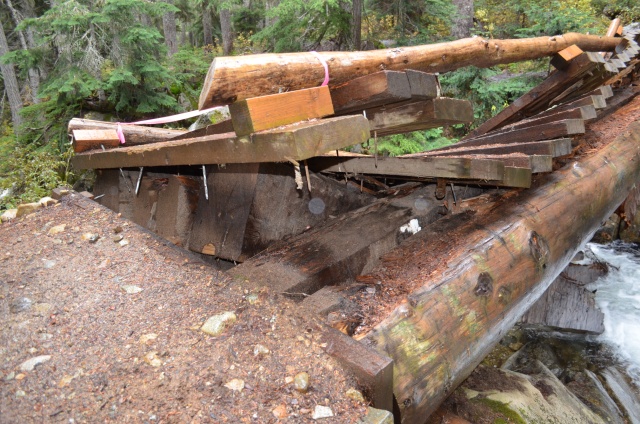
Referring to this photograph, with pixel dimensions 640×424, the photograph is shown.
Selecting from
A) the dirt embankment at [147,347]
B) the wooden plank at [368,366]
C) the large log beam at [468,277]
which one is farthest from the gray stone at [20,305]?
the large log beam at [468,277]

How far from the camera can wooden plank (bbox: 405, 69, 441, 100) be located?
86.9 inches

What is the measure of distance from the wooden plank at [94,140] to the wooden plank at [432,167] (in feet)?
8.22

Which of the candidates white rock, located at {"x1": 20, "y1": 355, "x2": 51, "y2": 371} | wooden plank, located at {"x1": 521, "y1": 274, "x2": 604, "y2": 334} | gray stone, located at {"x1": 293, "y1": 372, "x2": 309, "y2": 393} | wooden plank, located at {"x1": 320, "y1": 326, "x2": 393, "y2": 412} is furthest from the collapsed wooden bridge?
wooden plank, located at {"x1": 521, "y1": 274, "x2": 604, "y2": 334}

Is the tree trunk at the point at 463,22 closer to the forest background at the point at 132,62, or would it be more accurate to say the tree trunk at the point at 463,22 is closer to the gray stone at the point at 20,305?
the forest background at the point at 132,62

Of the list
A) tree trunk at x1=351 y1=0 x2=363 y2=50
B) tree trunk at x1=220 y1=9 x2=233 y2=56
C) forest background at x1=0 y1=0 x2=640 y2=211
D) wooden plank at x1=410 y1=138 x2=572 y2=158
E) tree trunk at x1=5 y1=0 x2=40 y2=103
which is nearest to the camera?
wooden plank at x1=410 y1=138 x2=572 y2=158

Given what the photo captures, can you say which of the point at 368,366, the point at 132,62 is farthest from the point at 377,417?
the point at 132,62

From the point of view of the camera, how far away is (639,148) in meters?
5.21

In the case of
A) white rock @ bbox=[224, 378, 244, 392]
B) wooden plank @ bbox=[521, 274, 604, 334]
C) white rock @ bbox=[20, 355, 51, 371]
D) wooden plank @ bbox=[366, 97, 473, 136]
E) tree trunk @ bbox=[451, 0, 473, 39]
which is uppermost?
tree trunk @ bbox=[451, 0, 473, 39]

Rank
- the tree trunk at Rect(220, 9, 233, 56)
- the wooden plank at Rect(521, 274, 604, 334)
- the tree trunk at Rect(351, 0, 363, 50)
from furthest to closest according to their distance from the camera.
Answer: the tree trunk at Rect(220, 9, 233, 56) < the tree trunk at Rect(351, 0, 363, 50) < the wooden plank at Rect(521, 274, 604, 334)

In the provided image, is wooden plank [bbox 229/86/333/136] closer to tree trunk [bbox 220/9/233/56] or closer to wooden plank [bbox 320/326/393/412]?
wooden plank [bbox 320/326/393/412]

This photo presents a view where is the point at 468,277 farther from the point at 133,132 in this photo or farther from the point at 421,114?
the point at 133,132

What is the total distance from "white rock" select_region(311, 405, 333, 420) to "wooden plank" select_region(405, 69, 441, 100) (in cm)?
161

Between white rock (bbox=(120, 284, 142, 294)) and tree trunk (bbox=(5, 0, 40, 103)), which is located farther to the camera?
tree trunk (bbox=(5, 0, 40, 103))

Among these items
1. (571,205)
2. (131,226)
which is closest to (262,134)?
(131,226)
